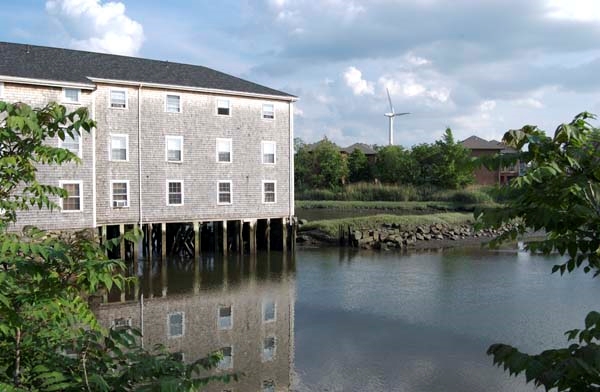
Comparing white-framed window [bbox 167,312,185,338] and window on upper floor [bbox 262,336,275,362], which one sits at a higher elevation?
white-framed window [bbox 167,312,185,338]

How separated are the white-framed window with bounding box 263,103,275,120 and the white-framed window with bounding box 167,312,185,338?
14942mm

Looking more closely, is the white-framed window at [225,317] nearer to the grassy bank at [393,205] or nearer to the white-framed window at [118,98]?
the white-framed window at [118,98]

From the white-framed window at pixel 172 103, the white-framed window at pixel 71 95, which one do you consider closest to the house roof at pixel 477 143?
the white-framed window at pixel 172 103

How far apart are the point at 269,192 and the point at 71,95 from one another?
36.3 ft

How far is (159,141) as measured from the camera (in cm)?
2697

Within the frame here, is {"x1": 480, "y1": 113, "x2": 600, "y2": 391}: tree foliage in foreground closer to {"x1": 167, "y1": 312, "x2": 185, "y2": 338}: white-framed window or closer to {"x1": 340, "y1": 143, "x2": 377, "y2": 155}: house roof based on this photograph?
{"x1": 167, "y1": 312, "x2": 185, "y2": 338}: white-framed window

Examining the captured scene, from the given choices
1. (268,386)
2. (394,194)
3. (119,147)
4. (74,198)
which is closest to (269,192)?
(119,147)

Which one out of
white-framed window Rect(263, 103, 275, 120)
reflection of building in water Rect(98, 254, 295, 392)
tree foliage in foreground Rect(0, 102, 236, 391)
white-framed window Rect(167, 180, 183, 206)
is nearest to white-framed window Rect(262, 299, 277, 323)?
reflection of building in water Rect(98, 254, 295, 392)

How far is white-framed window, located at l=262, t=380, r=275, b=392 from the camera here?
1068cm

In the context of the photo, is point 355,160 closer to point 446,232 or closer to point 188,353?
point 446,232

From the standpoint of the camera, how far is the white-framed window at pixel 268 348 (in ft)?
41.9

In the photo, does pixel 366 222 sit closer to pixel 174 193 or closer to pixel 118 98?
pixel 174 193

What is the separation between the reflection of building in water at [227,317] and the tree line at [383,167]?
152 ft

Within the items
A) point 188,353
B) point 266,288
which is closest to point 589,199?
point 188,353
